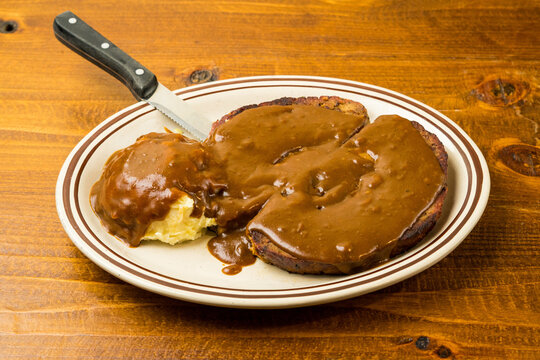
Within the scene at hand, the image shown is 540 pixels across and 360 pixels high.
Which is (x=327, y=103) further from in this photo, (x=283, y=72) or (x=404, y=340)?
(x=404, y=340)

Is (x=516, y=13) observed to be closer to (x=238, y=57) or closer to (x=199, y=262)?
(x=238, y=57)

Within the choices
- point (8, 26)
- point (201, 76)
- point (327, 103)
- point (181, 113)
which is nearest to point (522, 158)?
point (327, 103)

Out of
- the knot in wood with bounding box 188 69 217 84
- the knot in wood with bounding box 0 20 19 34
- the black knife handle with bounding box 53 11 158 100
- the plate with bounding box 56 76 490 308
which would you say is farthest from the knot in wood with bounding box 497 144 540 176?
the knot in wood with bounding box 0 20 19 34

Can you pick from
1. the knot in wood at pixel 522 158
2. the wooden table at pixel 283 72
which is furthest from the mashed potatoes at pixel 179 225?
the knot in wood at pixel 522 158

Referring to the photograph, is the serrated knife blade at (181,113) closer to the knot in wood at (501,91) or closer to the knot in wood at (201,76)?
the knot in wood at (201,76)

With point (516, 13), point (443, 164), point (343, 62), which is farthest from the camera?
point (516, 13)

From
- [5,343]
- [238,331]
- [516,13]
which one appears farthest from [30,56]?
[516,13]

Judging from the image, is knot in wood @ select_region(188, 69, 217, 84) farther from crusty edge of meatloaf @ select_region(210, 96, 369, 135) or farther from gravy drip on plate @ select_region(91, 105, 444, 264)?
gravy drip on plate @ select_region(91, 105, 444, 264)
